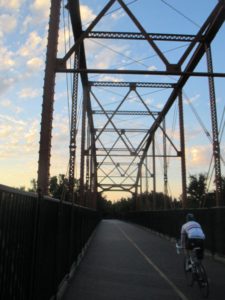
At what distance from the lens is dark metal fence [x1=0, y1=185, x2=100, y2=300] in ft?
14.0

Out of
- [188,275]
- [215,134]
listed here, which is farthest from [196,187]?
[188,275]

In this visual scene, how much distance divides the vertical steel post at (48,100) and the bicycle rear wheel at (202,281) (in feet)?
18.2

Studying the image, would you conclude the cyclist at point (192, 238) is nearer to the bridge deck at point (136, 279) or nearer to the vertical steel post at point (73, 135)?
the bridge deck at point (136, 279)

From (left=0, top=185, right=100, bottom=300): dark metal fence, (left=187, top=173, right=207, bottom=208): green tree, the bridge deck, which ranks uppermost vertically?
(left=187, top=173, right=207, bottom=208): green tree

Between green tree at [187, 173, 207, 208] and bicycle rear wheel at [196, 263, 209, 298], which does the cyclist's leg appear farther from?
green tree at [187, 173, 207, 208]

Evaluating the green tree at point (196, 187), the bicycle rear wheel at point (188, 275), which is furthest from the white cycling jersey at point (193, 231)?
the green tree at point (196, 187)

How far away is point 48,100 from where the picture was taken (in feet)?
49.8

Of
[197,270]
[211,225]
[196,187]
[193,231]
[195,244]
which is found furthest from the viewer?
[196,187]

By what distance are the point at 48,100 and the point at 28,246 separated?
398 inches

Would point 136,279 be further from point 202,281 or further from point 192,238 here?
point 202,281

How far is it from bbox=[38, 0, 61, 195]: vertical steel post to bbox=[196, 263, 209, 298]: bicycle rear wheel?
18.2 feet

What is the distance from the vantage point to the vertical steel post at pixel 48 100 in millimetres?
14240

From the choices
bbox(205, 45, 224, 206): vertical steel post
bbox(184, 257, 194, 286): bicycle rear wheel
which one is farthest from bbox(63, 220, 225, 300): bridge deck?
bbox(205, 45, 224, 206): vertical steel post

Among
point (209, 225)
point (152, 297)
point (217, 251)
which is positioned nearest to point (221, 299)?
point (152, 297)
